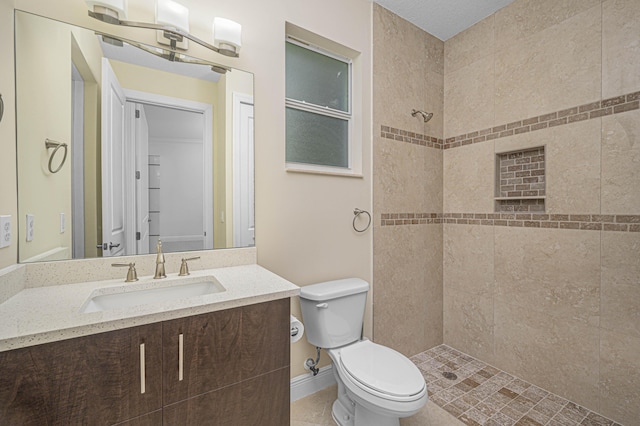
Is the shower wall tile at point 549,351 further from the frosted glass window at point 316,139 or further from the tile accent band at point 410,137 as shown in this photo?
the frosted glass window at point 316,139

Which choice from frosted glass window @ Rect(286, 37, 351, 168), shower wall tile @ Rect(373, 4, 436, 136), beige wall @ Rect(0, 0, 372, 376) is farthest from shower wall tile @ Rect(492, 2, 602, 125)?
frosted glass window @ Rect(286, 37, 351, 168)

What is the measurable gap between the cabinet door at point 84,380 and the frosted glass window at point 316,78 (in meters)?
1.61

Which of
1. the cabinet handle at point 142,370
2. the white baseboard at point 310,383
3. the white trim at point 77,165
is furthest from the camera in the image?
the white baseboard at point 310,383

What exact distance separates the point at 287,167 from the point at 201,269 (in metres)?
0.79

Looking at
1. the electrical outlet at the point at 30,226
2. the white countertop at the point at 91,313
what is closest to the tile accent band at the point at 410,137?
the white countertop at the point at 91,313

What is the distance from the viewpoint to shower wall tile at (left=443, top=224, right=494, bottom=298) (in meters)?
2.22

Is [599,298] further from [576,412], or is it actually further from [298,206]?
[298,206]

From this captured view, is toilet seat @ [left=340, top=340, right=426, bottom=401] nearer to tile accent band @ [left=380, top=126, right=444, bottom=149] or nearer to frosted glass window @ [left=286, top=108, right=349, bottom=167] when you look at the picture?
frosted glass window @ [left=286, top=108, right=349, bottom=167]

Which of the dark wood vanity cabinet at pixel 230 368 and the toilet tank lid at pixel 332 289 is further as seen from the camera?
the toilet tank lid at pixel 332 289

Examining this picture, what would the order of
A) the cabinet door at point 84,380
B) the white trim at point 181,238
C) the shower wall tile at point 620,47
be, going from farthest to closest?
the shower wall tile at point 620,47 < the white trim at point 181,238 < the cabinet door at point 84,380

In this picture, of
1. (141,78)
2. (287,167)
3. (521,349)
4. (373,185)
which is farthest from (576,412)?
(141,78)

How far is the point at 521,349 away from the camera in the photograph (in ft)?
6.67

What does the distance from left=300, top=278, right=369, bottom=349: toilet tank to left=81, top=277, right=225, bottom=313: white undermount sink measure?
0.55m

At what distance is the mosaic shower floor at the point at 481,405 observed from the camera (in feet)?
5.42
